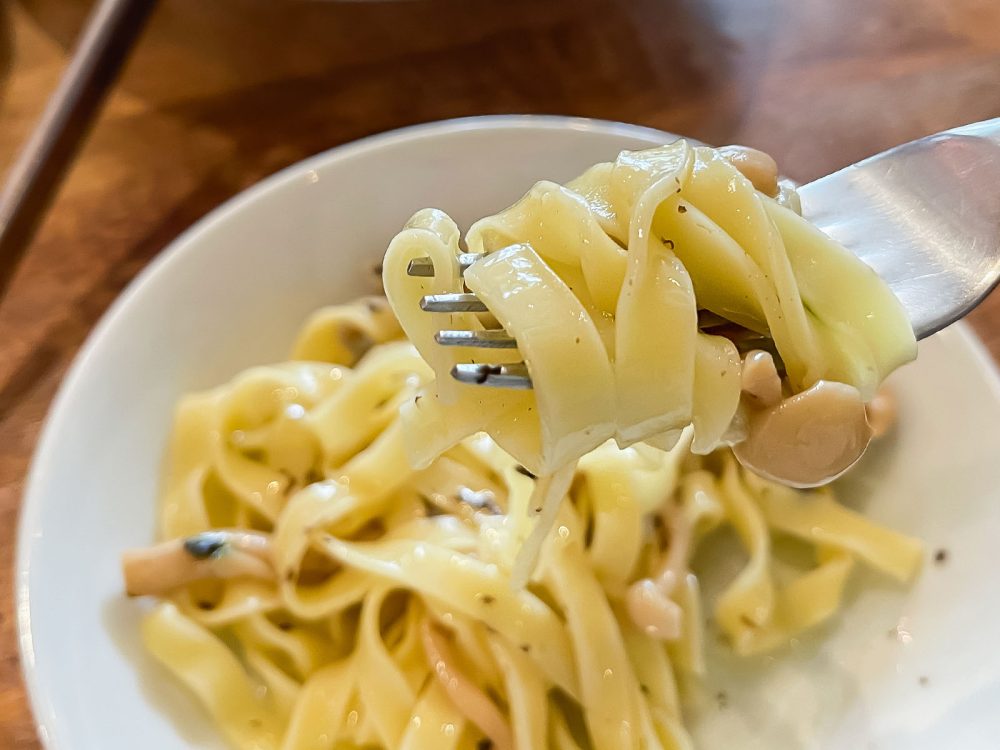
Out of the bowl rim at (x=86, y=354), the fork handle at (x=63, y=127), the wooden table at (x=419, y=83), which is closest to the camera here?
the bowl rim at (x=86, y=354)

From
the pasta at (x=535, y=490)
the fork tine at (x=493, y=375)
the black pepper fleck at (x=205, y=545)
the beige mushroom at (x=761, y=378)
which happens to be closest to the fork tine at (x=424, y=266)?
the pasta at (x=535, y=490)

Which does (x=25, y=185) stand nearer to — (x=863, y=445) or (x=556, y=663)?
(x=556, y=663)

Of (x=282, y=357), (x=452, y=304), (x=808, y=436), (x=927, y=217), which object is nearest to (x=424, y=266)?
(x=452, y=304)

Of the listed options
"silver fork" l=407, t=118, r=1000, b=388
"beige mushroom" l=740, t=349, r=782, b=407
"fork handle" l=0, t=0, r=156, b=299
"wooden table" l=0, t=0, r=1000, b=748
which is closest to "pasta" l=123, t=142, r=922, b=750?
"beige mushroom" l=740, t=349, r=782, b=407

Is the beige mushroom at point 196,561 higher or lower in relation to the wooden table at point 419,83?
lower

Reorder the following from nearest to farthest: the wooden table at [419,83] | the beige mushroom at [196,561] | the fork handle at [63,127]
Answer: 1. the beige mushroom at [196,561]
2. the fork handle at [63,127]
3. the wooden table at [419,83]

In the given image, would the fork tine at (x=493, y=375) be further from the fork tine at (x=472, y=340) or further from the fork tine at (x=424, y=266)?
the fork tine at (x=424, y=266)
